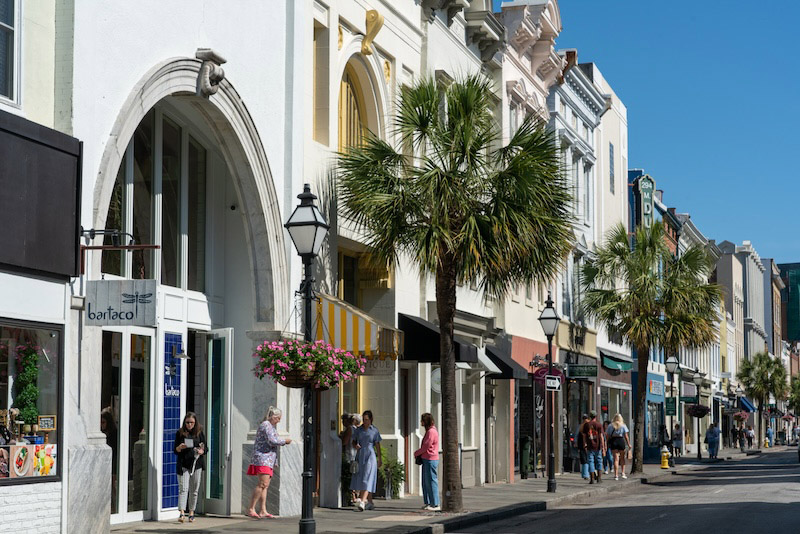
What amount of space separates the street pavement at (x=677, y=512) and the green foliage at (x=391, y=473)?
108 inches

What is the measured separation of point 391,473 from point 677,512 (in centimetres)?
543

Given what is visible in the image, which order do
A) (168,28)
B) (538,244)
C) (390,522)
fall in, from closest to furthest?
(168,28) → (390,522) → (538,244)

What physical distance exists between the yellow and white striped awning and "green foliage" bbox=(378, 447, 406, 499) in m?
3.77

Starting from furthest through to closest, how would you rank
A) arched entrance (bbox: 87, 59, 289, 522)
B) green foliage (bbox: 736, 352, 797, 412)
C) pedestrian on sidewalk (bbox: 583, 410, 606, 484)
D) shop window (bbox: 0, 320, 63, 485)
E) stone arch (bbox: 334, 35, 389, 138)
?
green foliage (bbox: 736, 352, 797, 412), pedestrian on sidewalk (bbox: 583, 410, 606, 484), stone arch (bbox: 334, 35, 389, 138), arched entrance (bbox: 87, 59, 289, 522), shop window (bbox: 0, 320, 63, 485)

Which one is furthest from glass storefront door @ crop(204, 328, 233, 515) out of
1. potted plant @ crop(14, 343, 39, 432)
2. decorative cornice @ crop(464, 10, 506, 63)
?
decorative cornice @ crop(464, 10, 506, 63)

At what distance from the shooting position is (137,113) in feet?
50.7

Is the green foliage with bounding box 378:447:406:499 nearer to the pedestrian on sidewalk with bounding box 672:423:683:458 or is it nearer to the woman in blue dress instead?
the woman in blue dress

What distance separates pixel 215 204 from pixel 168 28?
3873mm

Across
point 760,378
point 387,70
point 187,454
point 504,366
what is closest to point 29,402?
point 187,454

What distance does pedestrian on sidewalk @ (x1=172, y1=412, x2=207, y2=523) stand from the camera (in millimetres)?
17281

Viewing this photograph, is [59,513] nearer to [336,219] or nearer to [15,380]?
[15,380]

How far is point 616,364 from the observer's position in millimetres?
47531

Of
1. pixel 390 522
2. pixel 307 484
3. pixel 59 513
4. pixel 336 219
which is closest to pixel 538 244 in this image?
pixel 336 219

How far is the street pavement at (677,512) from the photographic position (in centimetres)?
1859
